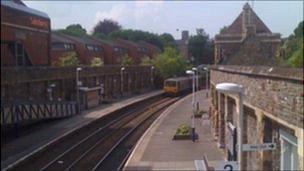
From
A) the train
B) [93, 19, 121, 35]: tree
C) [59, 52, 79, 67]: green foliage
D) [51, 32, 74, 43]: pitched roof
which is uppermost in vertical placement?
[93, 19, 121, 35]: tree

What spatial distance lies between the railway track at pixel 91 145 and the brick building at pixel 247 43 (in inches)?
331

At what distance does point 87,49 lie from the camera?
76.5 metres

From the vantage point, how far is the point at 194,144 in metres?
28.6

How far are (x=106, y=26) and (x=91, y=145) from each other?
4199 inches

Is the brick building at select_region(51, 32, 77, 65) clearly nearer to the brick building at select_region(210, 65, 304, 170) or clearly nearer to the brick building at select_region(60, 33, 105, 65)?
the brick building at select_region(60, 33, 105, 65)

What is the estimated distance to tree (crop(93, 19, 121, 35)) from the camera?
439 feet

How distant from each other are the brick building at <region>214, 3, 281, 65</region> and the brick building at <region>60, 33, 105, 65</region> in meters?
23.6

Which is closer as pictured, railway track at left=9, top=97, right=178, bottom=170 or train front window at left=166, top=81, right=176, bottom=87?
railway track at left=9, top=97, right=178, bottom=170

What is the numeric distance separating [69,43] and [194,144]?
43740mm

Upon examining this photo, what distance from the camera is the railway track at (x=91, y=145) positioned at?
24.2m

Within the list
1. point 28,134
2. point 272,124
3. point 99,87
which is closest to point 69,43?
point 99,87

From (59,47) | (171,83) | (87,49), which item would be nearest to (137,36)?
(87,49)

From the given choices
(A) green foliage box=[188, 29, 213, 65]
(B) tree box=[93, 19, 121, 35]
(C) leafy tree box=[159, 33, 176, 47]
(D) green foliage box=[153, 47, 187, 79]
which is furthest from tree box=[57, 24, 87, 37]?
(A) green foliage box=[188, 29, 213, 65]

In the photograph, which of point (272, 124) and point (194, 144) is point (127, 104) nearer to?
point (194, 144)
